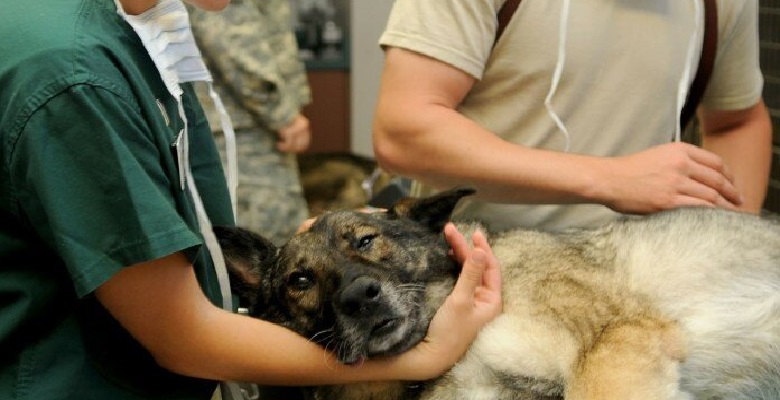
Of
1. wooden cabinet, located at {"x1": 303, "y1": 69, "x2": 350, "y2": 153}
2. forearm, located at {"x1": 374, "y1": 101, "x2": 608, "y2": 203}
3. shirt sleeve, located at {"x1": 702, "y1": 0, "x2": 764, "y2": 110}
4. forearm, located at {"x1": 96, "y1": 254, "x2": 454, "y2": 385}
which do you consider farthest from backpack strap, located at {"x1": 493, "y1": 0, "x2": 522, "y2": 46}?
wooden cabinet, located at {"x1": 303, "y1": 69, "x2": 350, "y2": 153}

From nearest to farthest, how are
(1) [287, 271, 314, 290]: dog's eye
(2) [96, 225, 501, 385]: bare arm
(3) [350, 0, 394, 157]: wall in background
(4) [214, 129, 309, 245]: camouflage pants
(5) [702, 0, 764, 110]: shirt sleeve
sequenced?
(2) [96, 225, 501, 385]: bare arm → (1) [287, 271, 314, 290]: dog's eye → (5) [702, 0, 764, 110]: shirt sleeve → (4) [214, 129, 309, 245]: camouflage pants → (3) [350, 0, 394, 157]: wall in background

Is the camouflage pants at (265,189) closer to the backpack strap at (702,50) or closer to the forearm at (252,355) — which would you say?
the backpack strap at (702,50)

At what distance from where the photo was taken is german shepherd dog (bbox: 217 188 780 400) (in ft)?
4.81

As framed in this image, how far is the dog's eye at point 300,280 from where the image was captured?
166cm

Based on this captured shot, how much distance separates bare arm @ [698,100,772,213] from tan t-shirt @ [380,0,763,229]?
8.8 inches

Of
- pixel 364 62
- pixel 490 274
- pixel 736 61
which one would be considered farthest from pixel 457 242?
pixel 364 62

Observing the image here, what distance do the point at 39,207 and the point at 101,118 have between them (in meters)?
0.15

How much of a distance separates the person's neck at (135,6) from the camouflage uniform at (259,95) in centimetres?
172

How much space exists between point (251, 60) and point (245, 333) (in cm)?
205

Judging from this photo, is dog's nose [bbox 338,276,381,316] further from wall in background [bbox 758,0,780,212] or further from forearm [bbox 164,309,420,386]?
wall in background [bbox 758,0,780,212]

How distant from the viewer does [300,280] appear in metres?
1.67

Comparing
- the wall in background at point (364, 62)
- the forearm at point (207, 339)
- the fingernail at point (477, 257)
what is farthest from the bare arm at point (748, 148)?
the wall in background at point (364, 62)

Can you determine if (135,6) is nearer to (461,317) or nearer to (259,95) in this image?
(461,317)

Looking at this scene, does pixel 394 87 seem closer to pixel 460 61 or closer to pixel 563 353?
pixel 460 61
